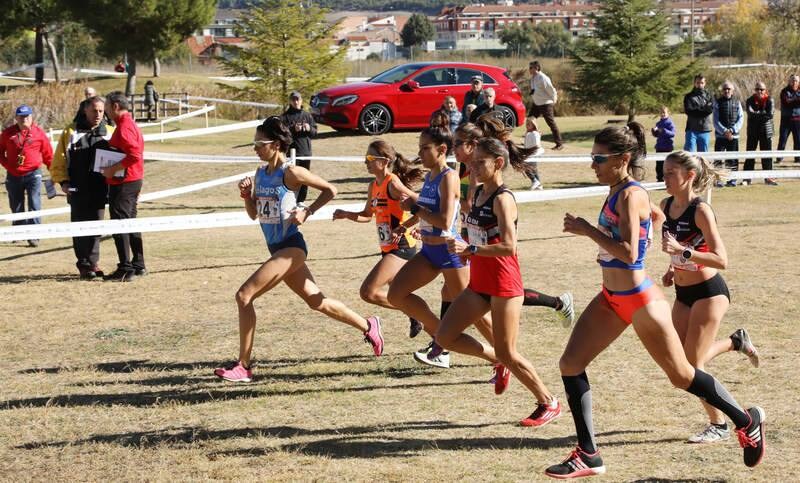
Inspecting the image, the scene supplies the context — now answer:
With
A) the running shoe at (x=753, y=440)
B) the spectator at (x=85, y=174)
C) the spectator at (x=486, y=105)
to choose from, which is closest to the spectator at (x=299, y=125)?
the spectator at (x=486, y=105)

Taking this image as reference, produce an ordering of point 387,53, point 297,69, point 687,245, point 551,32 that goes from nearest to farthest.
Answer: point 687,245, point 297,69, point 387,53, point 551,32

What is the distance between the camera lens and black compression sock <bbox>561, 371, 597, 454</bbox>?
562 centimetres

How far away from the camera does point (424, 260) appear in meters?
7.44

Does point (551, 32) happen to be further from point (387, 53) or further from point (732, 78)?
point (732, 78)

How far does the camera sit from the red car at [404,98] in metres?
24.6

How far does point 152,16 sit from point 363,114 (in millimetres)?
33121

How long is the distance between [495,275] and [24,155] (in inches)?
406

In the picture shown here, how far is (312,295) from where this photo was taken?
311 inches

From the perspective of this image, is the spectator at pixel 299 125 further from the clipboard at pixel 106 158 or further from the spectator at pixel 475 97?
the clipboard at pixel 106 158

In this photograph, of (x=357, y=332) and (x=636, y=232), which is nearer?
(x=636, y=232)

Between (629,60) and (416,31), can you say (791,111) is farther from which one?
(416,31)

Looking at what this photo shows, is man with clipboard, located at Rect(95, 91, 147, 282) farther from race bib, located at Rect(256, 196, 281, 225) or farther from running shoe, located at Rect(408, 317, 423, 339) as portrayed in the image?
running shoe, located at Rect(408, 317, 423, 339)

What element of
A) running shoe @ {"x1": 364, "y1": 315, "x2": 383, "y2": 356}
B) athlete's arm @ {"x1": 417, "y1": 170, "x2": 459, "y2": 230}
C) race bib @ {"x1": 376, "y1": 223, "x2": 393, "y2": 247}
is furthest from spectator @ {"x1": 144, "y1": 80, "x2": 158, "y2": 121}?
athlete's arm @ {"x1": 417, "y1": 170, "x2": 459, "y2": 230}

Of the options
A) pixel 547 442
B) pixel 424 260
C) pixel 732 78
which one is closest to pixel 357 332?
pixel 424 260
